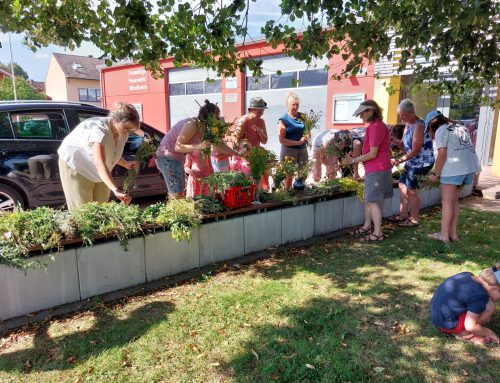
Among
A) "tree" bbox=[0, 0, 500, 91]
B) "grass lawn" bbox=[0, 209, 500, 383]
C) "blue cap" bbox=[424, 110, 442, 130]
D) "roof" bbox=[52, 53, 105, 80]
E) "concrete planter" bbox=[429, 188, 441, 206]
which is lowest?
"grass lawn" bbox=[0, 209, 500, 383]

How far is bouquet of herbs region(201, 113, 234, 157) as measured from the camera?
4.07 metres

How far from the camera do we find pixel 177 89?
795 inches

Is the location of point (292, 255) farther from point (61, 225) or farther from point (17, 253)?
point (17, 253)

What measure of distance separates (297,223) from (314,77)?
10807 millimetres

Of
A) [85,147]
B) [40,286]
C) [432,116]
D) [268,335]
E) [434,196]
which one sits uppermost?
[432,116]

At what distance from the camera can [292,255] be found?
14.6ft

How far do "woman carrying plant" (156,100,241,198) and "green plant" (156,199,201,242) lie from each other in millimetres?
584

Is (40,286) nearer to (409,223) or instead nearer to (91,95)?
(409,223)

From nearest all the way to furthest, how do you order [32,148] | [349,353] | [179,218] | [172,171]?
[349,353]
[179,218]
[172,171]
[32,148]

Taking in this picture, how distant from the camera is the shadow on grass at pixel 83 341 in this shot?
8.33ft

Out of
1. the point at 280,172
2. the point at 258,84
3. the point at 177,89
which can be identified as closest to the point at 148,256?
the point at 280,172

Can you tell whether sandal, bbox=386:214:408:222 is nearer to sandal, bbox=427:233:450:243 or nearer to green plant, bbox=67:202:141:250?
sandal, bbox=427:233:450:243

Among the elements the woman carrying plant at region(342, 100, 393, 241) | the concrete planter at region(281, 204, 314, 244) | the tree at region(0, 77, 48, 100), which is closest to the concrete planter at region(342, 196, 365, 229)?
the woman carrying plant at region(342, 100, 393, 241)

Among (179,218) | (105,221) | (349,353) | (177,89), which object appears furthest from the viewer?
(177,89)
